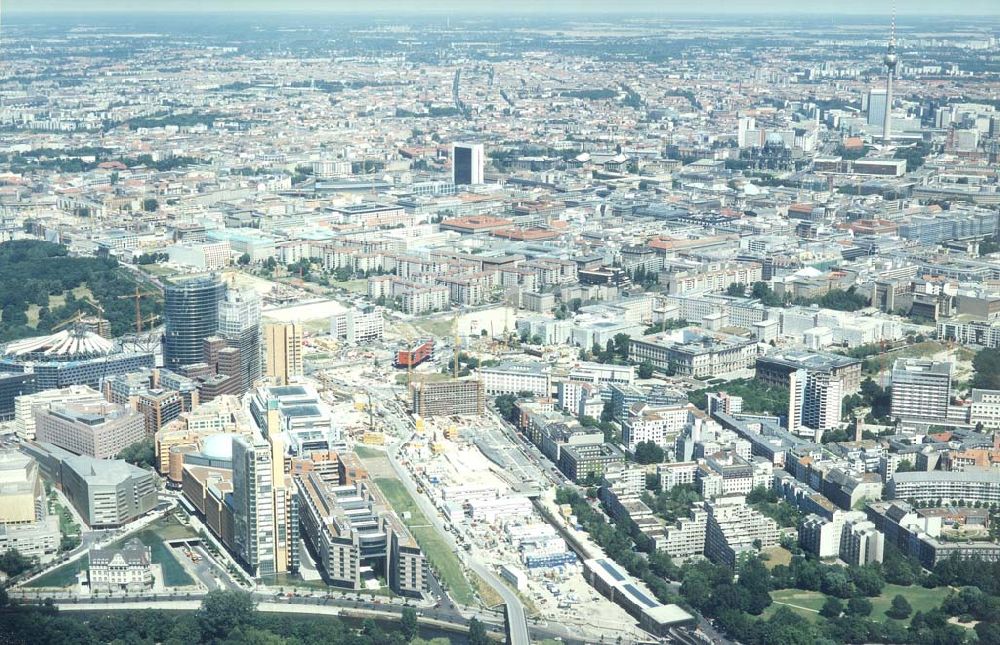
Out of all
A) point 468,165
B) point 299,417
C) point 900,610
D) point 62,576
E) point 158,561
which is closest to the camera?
point 900,610

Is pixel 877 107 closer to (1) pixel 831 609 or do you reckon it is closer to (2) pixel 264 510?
(1) pixel 831 609

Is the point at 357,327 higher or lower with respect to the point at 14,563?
higher

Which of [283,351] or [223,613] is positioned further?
[283,351]

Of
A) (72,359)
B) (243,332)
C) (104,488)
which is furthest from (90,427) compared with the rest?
(243,332)

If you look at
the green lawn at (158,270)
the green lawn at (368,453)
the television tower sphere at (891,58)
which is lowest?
the green lawn at (158,270)

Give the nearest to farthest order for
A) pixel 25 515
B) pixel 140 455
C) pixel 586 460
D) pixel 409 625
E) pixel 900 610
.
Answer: pixel 409 625
pixel 900 610
pixel 25 515
pixel 586 460
pixel 140 455

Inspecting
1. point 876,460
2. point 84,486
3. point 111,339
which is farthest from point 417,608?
point 111,339

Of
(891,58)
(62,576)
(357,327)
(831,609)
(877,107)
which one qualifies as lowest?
(62,576)

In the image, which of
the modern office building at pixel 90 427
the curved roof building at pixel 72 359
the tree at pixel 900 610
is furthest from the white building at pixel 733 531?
the curved roof building at pixel 72 359

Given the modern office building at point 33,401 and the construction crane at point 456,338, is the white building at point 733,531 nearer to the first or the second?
the construction crane at point 456,338
